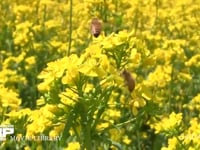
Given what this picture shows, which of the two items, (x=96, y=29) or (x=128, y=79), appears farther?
(x=96, y=29)

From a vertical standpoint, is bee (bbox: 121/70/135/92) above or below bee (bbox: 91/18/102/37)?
below

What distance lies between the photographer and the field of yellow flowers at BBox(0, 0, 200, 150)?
5.63 feet

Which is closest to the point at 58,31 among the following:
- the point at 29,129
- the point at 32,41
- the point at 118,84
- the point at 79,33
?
the point at 79,33

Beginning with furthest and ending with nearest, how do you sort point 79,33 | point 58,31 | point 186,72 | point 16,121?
point 58,31
point 79,33
point 186,72
point 16,121

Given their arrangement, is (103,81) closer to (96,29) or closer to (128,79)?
(128,79)

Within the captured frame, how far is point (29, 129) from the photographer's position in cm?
244

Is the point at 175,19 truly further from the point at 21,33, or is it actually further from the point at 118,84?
the point at 118,84

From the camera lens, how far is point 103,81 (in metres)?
1.69

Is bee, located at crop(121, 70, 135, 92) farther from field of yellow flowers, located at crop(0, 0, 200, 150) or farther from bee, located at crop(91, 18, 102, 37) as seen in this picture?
bee, located at crop(91, 18, 102, 37)

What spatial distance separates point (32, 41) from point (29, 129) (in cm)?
292

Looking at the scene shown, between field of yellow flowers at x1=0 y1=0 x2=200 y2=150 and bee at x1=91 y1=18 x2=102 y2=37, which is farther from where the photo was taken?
bee at x1=91 y1=18 x2=102 y2=37

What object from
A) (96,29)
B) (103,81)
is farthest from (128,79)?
(96,29)

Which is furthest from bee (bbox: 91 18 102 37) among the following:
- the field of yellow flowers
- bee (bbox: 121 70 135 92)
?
bee (bbox: 121 70 135 92)

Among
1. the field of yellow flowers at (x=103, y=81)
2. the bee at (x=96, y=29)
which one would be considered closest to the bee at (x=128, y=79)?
the field of yellow flowers at (x=103, y=81)
